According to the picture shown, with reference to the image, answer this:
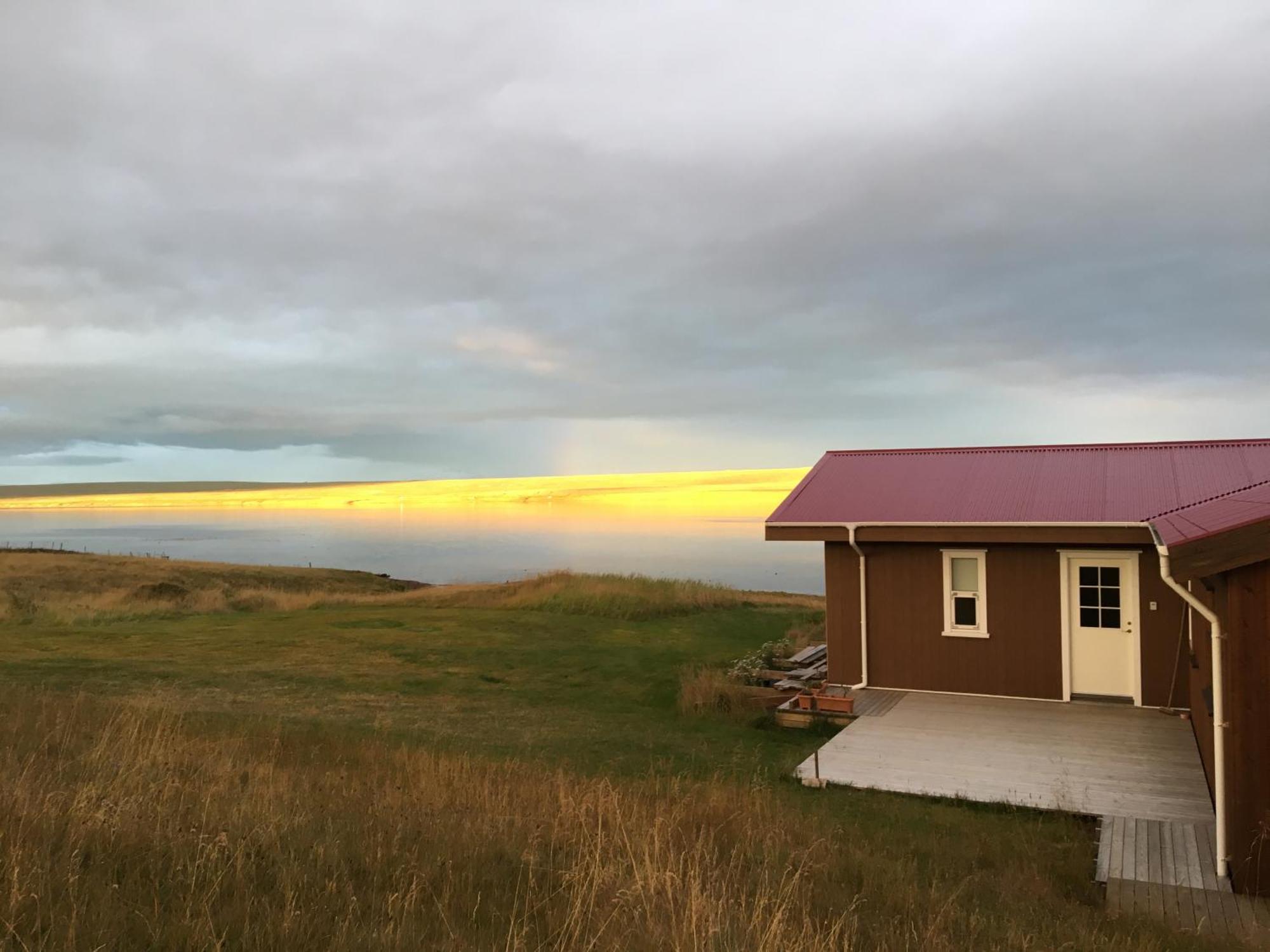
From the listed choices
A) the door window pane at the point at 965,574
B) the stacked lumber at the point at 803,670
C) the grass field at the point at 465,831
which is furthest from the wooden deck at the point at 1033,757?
the stacked lumber at the point at 803,670

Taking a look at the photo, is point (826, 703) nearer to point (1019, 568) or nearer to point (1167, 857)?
point (1019, 568)

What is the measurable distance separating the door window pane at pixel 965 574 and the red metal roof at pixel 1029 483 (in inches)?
33.8

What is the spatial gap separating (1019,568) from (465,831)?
32.7ft

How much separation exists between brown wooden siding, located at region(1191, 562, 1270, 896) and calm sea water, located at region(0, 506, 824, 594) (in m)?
27.1

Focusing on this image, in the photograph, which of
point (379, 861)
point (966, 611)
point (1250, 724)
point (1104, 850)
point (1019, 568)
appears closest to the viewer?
point (379, 861)

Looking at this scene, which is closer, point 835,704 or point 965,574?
point 835,704

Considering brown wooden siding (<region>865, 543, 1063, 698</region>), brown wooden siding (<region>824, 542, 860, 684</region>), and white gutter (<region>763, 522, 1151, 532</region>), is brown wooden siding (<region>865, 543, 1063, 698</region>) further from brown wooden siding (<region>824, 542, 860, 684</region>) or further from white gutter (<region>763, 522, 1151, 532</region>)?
white gutter (<region>763, 522, 1151, 532</region>)

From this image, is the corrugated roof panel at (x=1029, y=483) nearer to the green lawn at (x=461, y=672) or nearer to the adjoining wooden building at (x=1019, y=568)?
the adjoining wooden building at (x=1019, y=568)

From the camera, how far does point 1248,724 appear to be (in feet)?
21.2

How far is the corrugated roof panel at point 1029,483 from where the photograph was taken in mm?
12461

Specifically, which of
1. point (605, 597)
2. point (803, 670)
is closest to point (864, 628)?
point (803, 670)

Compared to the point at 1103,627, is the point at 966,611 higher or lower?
higher

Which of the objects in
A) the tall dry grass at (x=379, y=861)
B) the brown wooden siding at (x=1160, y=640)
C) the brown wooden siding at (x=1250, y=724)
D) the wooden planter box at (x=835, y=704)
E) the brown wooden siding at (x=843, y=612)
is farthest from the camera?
the brown wooden siding at (x=843, y=612)

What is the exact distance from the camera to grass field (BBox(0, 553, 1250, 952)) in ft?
13.2
